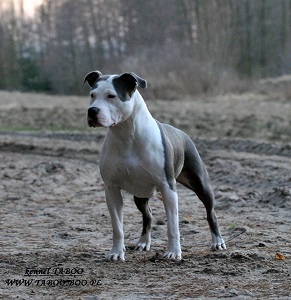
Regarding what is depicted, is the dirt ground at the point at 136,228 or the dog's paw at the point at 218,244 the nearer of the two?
the dirt ground at the point at 136,228

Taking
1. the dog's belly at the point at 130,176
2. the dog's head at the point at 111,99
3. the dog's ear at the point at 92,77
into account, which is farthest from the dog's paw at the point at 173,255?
the dog's ear at the point at 92,77

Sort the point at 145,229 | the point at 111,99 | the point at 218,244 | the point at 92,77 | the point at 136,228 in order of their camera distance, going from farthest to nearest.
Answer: the point at 136,228
the point at 145,229
the point at 218,244
the point at 92,77
the point at 111,99

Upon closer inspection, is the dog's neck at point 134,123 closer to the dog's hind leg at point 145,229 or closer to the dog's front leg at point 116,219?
the dog's front leg at point 116,219

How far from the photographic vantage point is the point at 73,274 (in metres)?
6.17

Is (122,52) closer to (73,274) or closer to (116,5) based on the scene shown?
(116,5)

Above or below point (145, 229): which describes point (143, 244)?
below

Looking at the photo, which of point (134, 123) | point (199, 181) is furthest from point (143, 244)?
point (134, 123)

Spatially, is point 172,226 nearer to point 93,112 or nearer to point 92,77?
point 93,112

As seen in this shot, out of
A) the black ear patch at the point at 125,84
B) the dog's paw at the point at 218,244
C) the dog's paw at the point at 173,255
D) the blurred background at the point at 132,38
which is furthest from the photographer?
the blurred background at the point at 132,38

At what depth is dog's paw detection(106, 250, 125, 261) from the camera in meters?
6.82

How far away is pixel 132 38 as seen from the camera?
5116 cm

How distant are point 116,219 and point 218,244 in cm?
102

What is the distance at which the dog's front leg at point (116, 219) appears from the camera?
691 centimetres

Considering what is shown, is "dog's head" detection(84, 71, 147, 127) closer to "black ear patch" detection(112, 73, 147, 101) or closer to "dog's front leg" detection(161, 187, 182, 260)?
"black ear patch" detection(112, 73, 147, 101)
